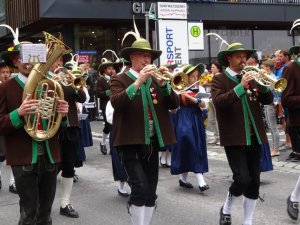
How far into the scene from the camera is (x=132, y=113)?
4.60 meters

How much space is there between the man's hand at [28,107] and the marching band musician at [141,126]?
788 mm

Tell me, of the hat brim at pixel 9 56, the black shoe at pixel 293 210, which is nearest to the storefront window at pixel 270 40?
the black shoe at pixel 293 210

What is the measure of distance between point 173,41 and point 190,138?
4.61 meters

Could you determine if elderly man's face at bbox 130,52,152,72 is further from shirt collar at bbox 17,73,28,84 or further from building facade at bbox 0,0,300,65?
building facade at bbox 0,0,300,65

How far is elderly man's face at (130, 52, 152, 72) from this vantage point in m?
4.71

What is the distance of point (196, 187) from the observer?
7453 mm

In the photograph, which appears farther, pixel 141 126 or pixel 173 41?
pixel 173 41

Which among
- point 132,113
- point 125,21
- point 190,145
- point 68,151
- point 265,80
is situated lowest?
point 190,145

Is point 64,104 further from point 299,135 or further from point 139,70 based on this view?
point 299,135

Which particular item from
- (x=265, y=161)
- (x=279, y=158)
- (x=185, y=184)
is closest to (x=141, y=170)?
(x=185, y=184)

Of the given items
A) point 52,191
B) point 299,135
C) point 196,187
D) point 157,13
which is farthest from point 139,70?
point 157,13

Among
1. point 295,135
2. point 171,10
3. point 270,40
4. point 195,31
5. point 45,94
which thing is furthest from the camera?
point 270,40

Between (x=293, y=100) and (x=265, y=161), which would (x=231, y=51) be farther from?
(x=265, y=161)

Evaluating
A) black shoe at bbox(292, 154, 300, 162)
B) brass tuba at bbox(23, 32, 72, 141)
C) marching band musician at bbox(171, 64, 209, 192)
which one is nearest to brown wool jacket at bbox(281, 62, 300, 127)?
marching band musician at bbox(171, 64, 209, 192)
